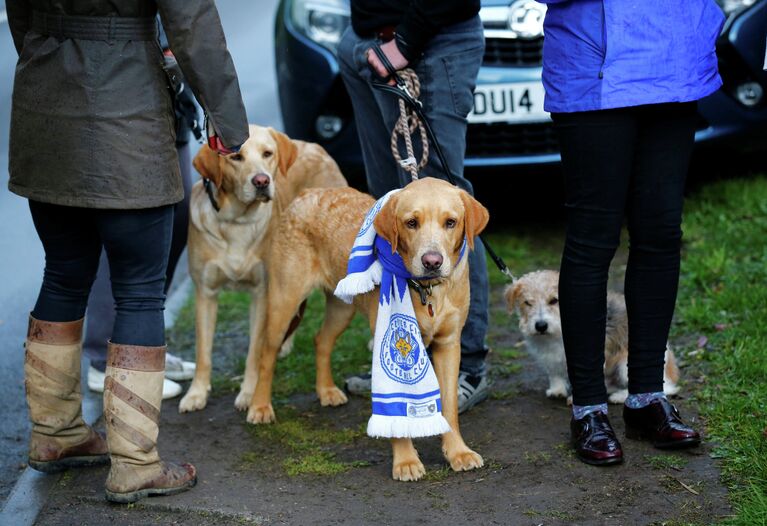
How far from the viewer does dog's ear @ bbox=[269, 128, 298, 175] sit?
499 cm

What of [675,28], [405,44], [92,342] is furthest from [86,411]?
[675,28]

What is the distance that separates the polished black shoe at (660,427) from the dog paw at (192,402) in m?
1.88

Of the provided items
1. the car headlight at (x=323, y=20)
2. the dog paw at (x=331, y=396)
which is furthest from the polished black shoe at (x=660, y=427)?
the car headlight at (x=323, y=20)

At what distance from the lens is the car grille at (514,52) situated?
21.5ft

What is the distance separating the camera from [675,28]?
367 centimetres

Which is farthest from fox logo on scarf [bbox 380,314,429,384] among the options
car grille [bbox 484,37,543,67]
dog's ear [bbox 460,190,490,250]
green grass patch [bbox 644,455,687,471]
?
car grille [bbox 484,37,543,67]

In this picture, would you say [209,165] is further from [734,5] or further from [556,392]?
[734,5]

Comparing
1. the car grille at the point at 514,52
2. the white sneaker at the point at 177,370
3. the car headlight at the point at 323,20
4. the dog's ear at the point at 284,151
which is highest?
the dog's ear at the point at 284,151

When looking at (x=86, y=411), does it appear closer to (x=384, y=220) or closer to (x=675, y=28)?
(x=384, y=220)

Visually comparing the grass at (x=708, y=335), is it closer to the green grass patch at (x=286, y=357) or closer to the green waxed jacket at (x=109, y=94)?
the green grass patch at (x=286, y=357)

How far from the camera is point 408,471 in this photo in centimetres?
399

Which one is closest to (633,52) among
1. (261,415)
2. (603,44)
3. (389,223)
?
(603,44)

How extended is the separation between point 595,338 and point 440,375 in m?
0.59

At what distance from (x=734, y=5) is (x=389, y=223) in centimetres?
375
